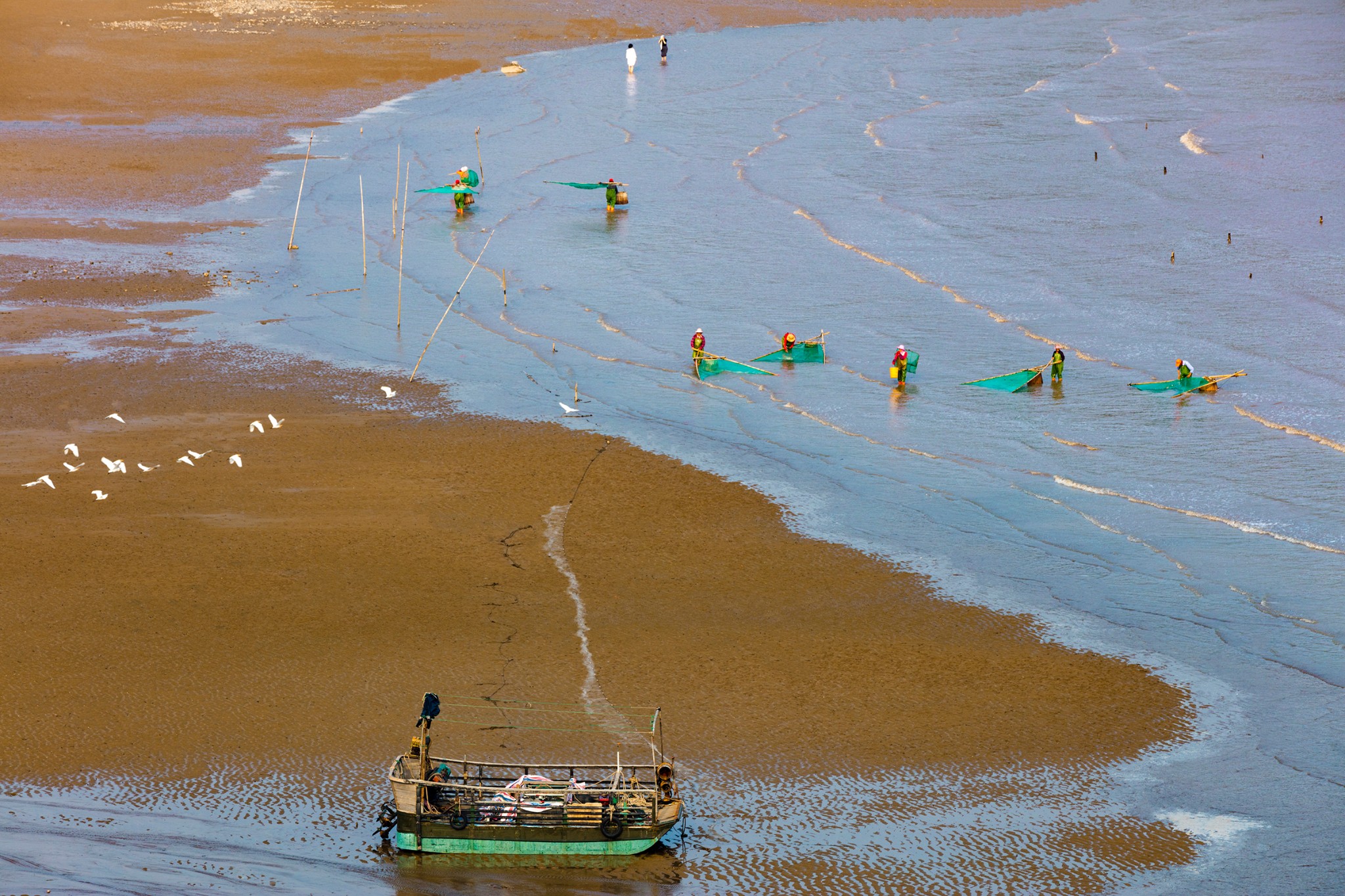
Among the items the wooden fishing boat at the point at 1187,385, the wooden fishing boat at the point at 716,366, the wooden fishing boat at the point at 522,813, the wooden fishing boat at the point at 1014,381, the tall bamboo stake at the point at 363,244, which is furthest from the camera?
the tall bamboo stake at the point at 363,244

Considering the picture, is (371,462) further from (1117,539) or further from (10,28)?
(10,28)

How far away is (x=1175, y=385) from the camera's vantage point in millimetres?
36125

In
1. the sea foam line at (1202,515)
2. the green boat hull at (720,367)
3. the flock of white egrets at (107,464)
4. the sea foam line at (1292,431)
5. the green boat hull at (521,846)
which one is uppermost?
the green boat hull at (720,367)

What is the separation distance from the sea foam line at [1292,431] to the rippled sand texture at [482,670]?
13481 mm

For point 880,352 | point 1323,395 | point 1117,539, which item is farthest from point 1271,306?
point 1117,539

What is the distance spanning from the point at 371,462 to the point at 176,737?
10.8 meters

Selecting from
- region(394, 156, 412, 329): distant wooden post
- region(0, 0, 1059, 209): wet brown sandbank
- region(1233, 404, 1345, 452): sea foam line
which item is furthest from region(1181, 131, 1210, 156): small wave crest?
region(394, 156, 412, 329): distant wooden post

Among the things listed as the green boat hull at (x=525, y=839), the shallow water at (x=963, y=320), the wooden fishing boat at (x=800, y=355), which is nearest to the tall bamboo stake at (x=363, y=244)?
the shallow water at (x=963, y=320)

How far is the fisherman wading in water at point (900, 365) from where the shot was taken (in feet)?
119

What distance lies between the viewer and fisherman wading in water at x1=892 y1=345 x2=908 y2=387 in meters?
36.3

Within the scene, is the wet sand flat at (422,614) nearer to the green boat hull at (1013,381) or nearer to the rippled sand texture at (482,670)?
A: the rippled sand texture at (482,670)

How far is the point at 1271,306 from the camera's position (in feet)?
142

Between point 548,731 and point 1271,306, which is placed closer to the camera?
point 548,731

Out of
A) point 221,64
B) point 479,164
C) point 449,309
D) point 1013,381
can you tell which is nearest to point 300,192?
point 479,164
